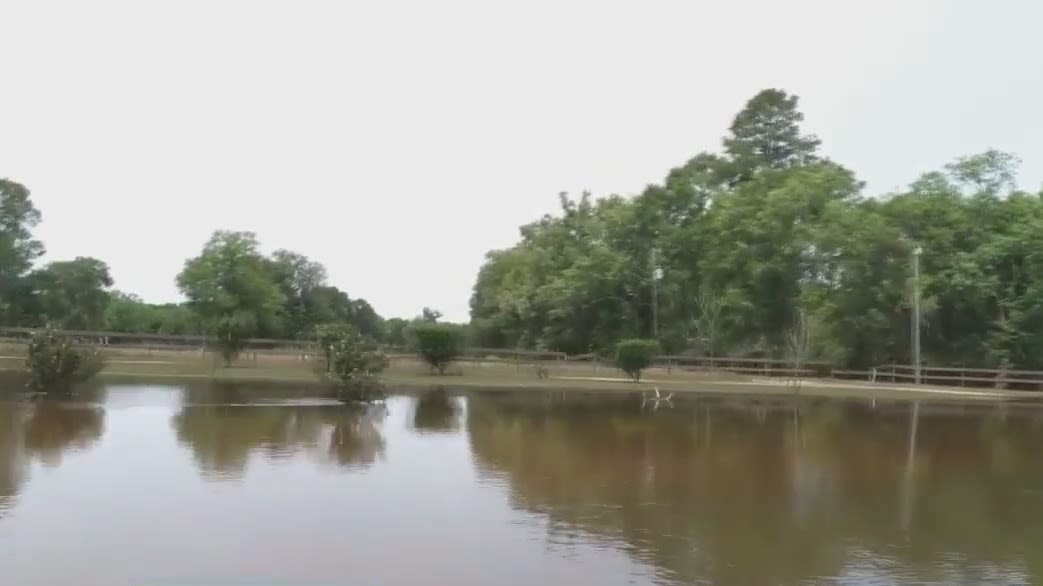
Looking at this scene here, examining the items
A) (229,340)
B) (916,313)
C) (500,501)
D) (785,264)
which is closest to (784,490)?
(500,501)

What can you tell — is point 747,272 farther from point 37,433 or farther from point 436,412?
point 37,433

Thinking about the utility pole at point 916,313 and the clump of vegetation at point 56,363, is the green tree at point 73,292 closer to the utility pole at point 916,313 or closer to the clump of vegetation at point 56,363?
the clump of vegetation at point 56,363

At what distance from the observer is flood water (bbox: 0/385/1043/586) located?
9797 millimetres

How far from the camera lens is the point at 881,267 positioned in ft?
151

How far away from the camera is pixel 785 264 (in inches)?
1948

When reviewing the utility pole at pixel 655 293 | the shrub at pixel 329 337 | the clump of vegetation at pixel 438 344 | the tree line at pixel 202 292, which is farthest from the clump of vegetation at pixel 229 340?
the utility pole at pixel 655 293

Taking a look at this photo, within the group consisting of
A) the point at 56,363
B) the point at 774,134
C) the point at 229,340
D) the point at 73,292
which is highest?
the point at 774,134

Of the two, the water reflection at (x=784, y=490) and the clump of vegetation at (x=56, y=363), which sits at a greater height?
the clump of vegetation at (x=56, y=363)

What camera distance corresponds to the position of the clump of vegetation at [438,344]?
42.5 m

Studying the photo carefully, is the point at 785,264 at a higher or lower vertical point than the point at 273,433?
higher

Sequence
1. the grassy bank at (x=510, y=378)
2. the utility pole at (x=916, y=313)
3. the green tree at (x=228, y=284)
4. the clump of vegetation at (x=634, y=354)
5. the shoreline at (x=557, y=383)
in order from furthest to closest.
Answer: the green tree at (x=228, y=284) < the utility pole at (x=916, y=313) < the clump of vegetation at (x=634, y=354) < the grassy bank at (x=510, y=378) < the shoreline at (x=557, y=383)

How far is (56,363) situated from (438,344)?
1778 cm

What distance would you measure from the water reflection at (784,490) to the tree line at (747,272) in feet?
61.6

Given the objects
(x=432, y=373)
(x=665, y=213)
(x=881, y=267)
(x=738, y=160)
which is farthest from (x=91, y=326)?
(x=881, y=267)
